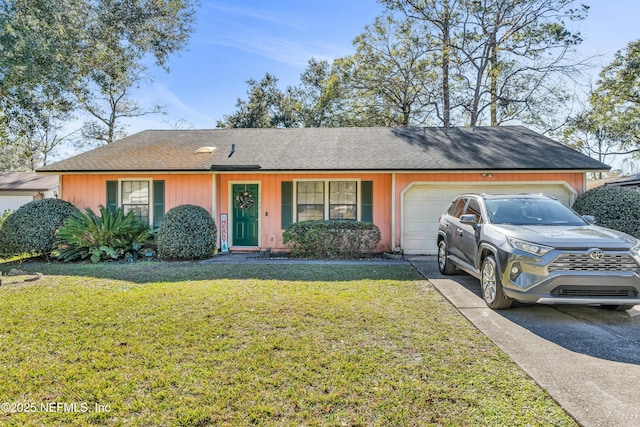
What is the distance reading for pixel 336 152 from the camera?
10.7 metres

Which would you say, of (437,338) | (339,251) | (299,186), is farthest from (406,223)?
(437,338)

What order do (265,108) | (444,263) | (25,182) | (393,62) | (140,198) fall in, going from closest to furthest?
(444,263), (140,198), (25,182), (393,62), (265,108)

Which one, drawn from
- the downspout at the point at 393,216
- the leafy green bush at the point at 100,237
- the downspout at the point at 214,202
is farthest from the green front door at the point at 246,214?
the downspout at the point at 393,216

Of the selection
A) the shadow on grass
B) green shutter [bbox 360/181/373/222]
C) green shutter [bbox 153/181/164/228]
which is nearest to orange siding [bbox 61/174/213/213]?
green shutter [bbox 153/181/164/228]

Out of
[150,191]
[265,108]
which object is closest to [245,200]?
[150,191]

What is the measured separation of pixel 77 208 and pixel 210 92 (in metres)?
13.0

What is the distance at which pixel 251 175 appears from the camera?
1030 centimetres

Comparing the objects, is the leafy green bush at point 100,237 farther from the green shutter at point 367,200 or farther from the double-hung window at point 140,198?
the green shutter at point 367,200

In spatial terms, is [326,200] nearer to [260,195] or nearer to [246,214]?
[260,195]

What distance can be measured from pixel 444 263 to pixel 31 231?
32.5ft

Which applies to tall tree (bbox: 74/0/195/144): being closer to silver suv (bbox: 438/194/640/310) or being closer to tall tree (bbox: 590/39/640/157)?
silver suv (bbox: 438/194/640/310)

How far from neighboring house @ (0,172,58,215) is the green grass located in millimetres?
16321

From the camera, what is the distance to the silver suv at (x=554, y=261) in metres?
4.04

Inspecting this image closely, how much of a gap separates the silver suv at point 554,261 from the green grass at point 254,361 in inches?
32.0
